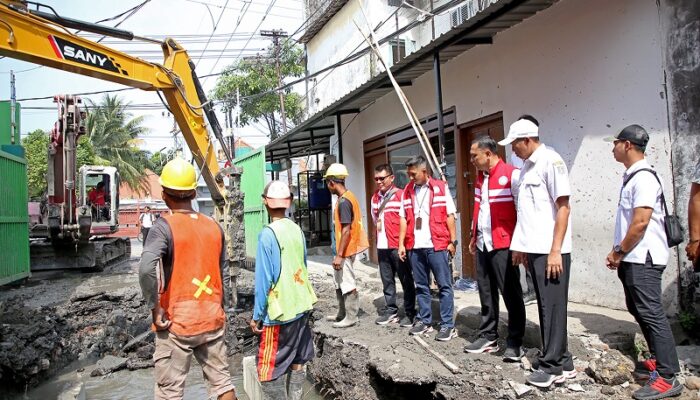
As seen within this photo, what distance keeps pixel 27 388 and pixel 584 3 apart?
300 inches

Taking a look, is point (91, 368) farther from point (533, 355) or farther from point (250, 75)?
point (250, 75)

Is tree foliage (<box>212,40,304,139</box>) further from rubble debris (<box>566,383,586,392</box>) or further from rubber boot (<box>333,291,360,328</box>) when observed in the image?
rubble debris (<box>566,383,586,392</box>)

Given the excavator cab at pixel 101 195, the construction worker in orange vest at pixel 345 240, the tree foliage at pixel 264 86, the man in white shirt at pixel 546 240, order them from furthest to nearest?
the tree foliage at pixel 264 86
the excavator cab at pixel 101 195
the construction worker in orange vest at pixel 345 240
the man in white shirt at pixel 546 240

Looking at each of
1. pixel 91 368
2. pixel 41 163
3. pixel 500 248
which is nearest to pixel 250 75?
pixel 41 163

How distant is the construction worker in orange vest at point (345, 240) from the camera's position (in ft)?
18.1

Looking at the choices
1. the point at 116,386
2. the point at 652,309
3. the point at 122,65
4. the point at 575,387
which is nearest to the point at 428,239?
the point at 575,387

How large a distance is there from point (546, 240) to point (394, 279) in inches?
95.0

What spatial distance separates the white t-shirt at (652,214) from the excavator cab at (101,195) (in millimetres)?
15082

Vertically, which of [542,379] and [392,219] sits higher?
[392,219]

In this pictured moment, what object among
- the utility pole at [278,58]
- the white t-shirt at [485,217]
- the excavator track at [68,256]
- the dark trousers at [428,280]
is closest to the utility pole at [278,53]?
the utility pole at [278,58]

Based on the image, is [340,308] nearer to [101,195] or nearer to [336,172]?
[336,172]

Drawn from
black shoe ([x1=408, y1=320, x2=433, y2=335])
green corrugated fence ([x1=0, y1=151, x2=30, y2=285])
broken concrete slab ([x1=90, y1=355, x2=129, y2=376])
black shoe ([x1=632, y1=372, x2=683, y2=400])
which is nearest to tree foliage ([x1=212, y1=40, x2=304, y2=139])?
green corrugated fence ([x1=0, y1=151, x2=30, y2=285])

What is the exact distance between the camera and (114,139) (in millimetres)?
33312

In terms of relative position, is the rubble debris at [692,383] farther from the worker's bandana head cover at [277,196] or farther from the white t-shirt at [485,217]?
the worker's bandana head cover at [277,196]
